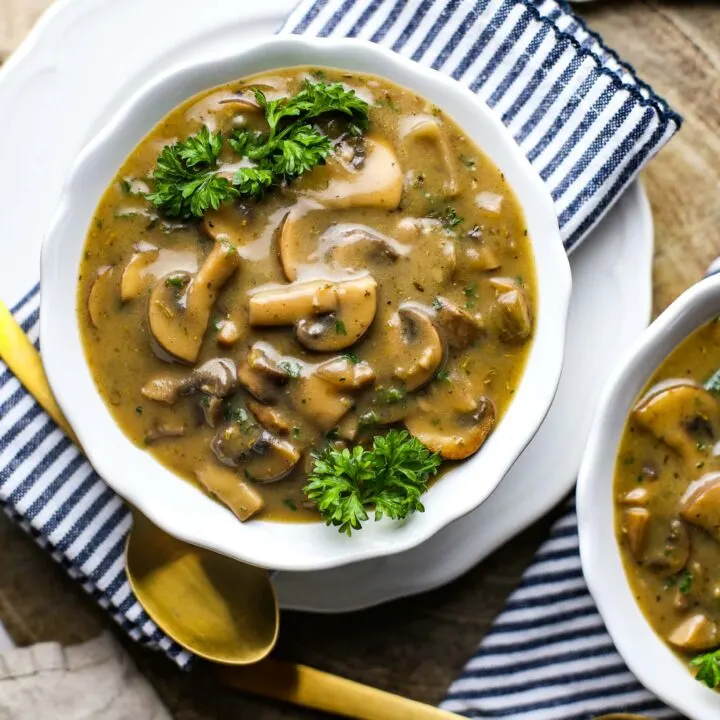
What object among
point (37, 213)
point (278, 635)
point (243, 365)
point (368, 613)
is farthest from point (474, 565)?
point (37, 213)

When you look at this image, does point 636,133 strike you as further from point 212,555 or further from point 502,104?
point 212,555

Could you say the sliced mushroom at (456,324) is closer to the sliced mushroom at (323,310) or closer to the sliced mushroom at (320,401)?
the sliced mushroom at (323,310)

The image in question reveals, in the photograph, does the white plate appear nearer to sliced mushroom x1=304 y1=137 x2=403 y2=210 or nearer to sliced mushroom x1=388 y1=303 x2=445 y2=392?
sliced mushroom x1=388 y1=303 x2=445 y2=392

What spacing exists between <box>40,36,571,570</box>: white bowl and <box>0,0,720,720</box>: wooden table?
75 centimetres

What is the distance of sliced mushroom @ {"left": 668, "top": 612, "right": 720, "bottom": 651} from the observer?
149 inches

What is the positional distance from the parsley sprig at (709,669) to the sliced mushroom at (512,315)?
132cm

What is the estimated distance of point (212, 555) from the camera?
401 cm

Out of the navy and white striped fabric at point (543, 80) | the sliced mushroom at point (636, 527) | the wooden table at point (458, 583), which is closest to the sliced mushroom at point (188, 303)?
the navy and white striped fabric at point (543, 80)

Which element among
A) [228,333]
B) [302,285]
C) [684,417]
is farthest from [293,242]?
[684,417]

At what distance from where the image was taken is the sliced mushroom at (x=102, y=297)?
3.64 meters

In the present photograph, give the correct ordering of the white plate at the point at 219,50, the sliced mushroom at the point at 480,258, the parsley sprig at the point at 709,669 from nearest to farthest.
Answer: the sliced mushroom at the point at 480,258, the parsley sprig at the point at 709,669, the white plate at the point at 219,50

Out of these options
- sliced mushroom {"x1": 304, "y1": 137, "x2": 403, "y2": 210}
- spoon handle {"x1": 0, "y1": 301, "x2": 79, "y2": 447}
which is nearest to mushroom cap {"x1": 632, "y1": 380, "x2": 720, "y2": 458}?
sliced mushroom {"x1": 304, "y1": 137, "x2": 403, "y2": 210}

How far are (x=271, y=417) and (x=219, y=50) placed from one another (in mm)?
1528

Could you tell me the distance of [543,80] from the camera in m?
4.01
